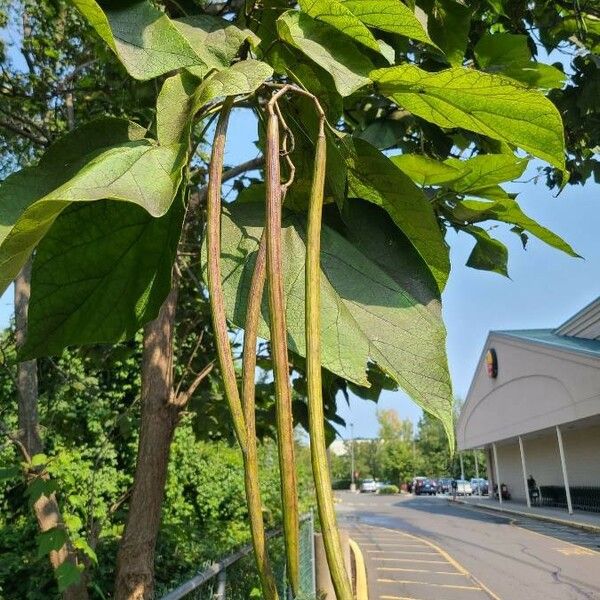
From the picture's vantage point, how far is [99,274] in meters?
0.54

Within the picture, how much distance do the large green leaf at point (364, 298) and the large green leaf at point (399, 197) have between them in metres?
0.01

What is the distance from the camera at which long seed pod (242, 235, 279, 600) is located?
0.33 m

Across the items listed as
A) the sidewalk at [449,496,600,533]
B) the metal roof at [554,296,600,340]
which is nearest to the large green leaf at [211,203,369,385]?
the sidewalk at [449,496,600,533]

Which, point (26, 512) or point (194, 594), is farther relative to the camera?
point (26, 512)

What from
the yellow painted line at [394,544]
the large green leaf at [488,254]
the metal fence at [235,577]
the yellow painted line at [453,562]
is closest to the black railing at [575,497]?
the yellow painted line at [453,562]

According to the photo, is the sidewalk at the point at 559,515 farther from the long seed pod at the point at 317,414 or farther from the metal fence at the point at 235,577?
the long seed pod at the point at 317,414

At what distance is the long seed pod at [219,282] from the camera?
0.36 meters

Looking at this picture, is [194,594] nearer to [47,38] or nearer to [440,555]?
[47,38]

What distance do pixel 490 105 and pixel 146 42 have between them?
0.26m

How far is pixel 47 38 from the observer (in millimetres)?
4660

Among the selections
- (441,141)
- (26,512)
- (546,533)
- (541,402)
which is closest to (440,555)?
(546,533)

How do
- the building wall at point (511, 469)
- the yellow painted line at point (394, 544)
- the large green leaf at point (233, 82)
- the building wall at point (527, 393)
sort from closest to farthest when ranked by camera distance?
the large green leaf at point (233, 82) → the yellow painted line at point (394, 544) → the building wall at point (527, 393) → the building wall at point (511, 469)

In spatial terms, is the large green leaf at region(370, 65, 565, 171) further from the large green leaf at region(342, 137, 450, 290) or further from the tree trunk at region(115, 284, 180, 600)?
the tree trunk at region(115, 284, 180, 600)

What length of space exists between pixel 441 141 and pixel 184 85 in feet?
2.28
